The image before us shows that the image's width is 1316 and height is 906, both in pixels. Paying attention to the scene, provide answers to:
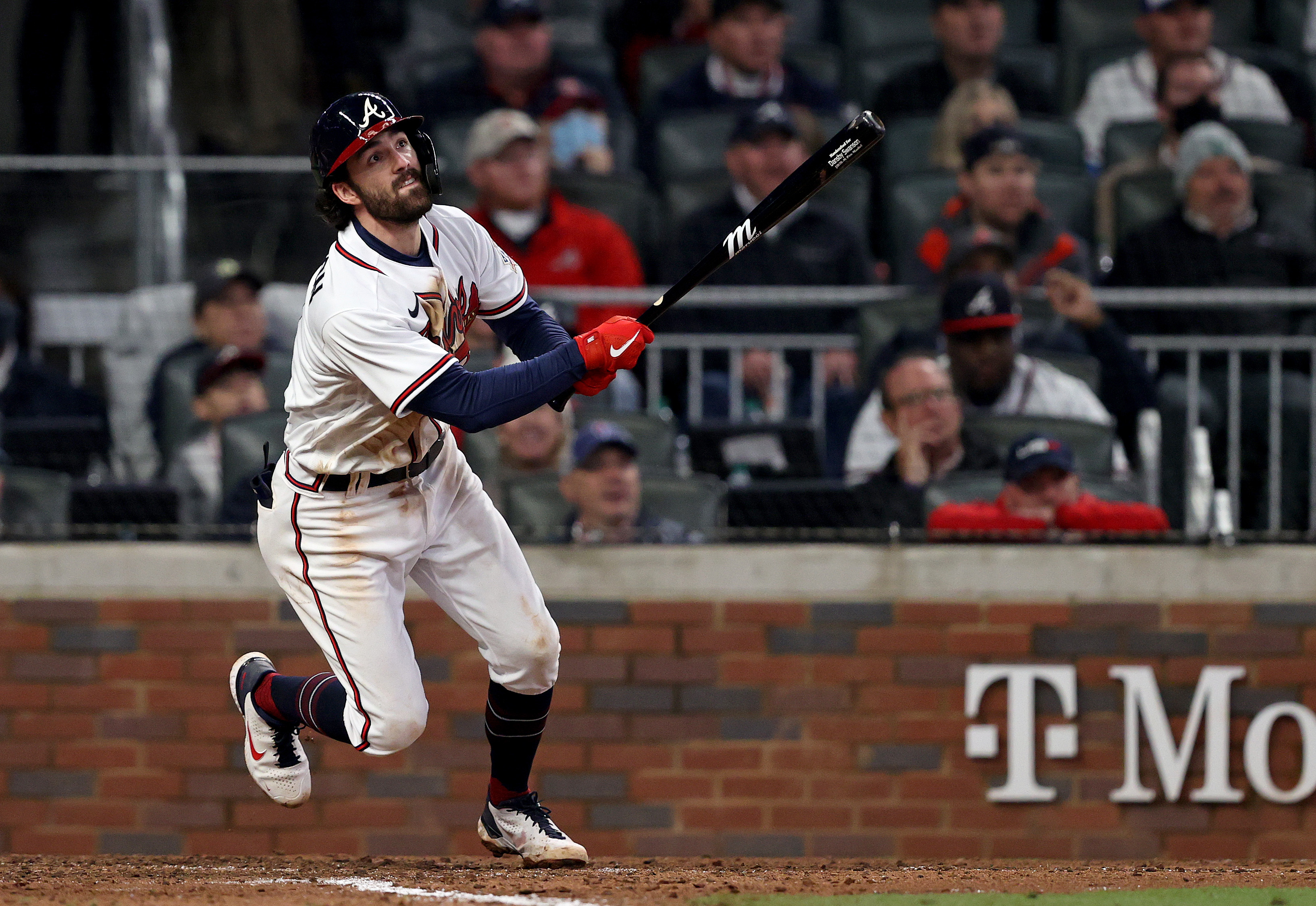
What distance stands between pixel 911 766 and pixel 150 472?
8.88ft

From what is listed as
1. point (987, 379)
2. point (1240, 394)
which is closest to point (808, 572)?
point (987, 379)

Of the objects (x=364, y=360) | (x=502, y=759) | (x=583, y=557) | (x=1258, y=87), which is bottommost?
(x=502, y=759)

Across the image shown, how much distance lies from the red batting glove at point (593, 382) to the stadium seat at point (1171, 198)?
3.39 m

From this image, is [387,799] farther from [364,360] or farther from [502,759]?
[364,360]

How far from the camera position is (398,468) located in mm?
4199

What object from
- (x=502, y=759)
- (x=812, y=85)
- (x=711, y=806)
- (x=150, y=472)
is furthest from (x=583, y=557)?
(x=812, y=85)

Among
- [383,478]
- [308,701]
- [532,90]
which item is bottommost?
[308,701]

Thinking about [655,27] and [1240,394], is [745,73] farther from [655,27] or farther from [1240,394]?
[1240,394]

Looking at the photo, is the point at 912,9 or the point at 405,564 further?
the point at 912,9

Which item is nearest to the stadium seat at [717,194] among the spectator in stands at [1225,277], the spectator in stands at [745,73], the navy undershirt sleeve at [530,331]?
the spectator in stands at [745,73]

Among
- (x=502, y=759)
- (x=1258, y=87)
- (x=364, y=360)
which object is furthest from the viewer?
(x=1258, y=87)

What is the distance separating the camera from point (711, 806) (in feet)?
18.9

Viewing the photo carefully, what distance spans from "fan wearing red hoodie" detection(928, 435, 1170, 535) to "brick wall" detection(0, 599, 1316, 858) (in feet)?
0.81

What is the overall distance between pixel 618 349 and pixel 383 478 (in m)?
0.66
